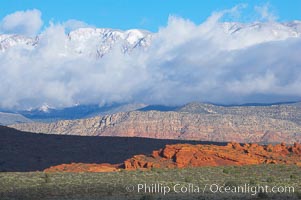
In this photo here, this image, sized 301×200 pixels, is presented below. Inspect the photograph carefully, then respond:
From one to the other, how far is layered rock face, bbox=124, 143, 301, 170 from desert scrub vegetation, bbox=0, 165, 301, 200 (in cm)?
1538

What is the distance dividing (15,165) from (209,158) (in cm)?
2903

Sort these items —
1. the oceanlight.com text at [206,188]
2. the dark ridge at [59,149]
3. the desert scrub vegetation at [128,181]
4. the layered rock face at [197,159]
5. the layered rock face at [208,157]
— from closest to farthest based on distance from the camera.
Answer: the desert scrub vegetation at [128,181], the oceanlight.com text at [206,188], the layered rock face at [197,159], the layered rock face at [208,157], the dark ridge at [59,149]

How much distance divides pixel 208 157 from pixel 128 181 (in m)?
29.8

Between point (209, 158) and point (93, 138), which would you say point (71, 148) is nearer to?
point (93, 138)

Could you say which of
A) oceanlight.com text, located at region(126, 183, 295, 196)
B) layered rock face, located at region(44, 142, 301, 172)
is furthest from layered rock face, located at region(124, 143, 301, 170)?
oceanlight.com text, located at region(126, 183, 295, 196)

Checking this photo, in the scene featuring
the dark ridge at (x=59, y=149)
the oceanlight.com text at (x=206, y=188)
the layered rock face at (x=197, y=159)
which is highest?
the dark ridge at (x=59, y=149)

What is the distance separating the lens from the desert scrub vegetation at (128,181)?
136 feet

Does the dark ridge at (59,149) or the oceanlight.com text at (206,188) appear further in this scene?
the dark ridge at (59,149)

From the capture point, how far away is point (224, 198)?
38125mm

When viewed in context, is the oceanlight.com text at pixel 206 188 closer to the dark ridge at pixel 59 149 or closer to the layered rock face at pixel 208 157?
the layered rock face at pixel 208 157

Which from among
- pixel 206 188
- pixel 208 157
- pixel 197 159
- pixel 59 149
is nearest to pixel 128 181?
pixel 206 188

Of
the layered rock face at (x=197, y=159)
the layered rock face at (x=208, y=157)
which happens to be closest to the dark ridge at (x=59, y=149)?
the layered rock face at (x=197, y=159)

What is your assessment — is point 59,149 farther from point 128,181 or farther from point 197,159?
point 128,181

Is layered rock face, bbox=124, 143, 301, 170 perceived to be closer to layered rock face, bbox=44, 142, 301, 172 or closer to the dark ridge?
layered rock face, bbox=44, 142, 301, 172
